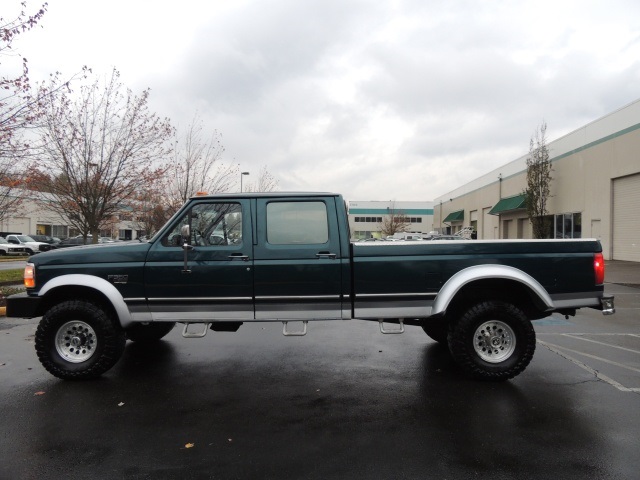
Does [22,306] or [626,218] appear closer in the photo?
[22,306]

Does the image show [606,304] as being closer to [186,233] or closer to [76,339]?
[186,233]

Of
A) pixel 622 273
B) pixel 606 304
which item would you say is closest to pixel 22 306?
pixel 606 304

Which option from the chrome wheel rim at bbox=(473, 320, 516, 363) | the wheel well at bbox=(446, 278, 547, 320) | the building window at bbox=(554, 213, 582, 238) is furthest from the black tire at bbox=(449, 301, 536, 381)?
the building window at bbox=(554, 213, 582, 238)

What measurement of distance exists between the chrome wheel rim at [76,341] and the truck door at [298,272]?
1.96 meters

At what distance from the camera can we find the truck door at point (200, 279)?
4762 millimetres

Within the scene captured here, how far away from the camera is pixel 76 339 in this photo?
4914 mm

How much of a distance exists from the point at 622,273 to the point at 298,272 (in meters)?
16.8

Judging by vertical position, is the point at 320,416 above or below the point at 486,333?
below

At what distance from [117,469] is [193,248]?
7.63ft

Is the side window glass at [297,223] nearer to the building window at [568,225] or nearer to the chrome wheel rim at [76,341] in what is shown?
the chrome wheel rim at [76,341]

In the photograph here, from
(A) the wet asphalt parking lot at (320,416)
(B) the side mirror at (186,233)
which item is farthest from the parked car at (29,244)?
(B) the side mirror at (186,233)

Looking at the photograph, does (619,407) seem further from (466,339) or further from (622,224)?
(622,224)

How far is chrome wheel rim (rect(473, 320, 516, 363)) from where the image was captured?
4.85 metres

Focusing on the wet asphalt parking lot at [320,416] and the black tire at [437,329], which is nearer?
the wet asphalt parking lot at [320,416]
